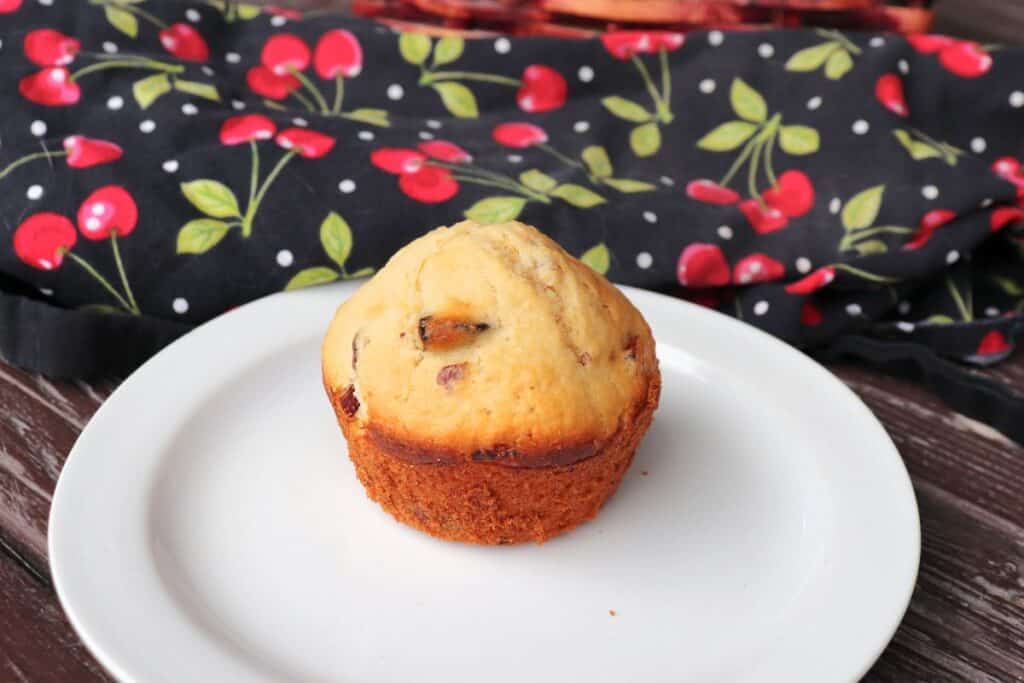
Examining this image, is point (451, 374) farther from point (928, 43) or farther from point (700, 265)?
point (928, 43)

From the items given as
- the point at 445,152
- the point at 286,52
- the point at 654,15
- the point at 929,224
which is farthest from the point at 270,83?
the point at 929,224

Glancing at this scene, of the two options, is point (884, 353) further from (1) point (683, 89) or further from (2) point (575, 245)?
(1) point (683, 89)

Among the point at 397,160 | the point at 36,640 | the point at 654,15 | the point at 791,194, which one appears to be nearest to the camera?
the point at 36,640

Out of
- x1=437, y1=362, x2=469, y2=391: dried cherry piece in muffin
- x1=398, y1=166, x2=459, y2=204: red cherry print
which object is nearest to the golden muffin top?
x1=437, y1=362, x2=469, y2=391: dried cherry piece in muffin

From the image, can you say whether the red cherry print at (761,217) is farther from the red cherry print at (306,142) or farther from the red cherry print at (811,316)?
the red cherry print at (306,142)

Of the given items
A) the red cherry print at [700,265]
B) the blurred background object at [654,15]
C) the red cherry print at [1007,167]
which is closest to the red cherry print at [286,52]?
the blurred background object at [654,15]

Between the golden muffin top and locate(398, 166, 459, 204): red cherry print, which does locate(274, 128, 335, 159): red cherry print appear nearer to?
locate(398, 166, 459, 204): red cherry print

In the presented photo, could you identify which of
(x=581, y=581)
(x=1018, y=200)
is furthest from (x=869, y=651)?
(x=1018, y=200)

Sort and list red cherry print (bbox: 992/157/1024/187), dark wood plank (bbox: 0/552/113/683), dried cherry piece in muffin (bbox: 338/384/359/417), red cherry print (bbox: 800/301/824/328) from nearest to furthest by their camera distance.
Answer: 1. dark wood plank (bbox: 0/552/113/683)
2. dried cherry piece in muffin (bbox: 338/384/359/417)
3. red cherry print (bbox: 800/301/824/328)
4. red cherry print (bbox: 992/157/1024/187)
